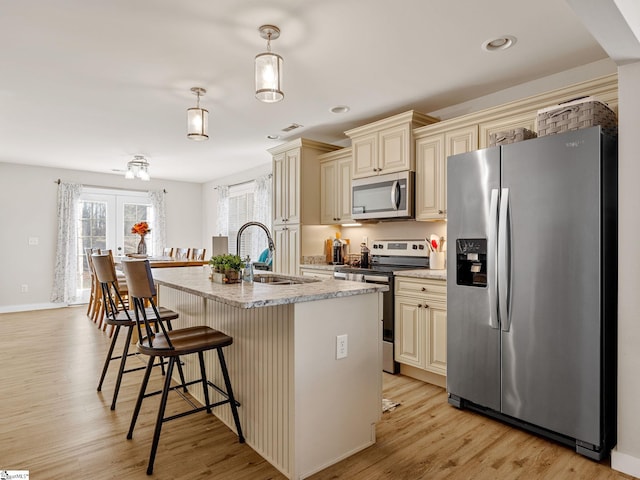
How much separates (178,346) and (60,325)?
437 cm

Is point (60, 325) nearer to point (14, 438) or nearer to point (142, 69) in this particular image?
point (14, 438)

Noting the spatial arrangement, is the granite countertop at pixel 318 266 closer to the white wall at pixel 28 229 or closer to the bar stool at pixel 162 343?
the bar stool at pixel 162 343

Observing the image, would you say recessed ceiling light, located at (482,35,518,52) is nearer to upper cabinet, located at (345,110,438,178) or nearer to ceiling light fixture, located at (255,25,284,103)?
upper cabinet, located at (345,110,438,178)

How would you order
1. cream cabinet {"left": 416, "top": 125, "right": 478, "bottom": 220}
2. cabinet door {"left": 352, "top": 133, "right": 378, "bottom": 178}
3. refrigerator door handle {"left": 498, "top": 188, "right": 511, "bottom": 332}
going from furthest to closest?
cabinet door {"left": 352, "top": 133, "right": 378, "bottom": 178}
cream cabinet {"left": 416, "top": 125, "right": 478, "bottom": 220}
refrigerator door handle {"left": 498, "top": 188, "right": 511, "bottom": 332}

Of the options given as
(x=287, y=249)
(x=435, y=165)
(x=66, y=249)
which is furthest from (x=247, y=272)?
(x=66, y=249)

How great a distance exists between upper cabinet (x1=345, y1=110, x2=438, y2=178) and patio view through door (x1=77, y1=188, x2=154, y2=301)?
17.5ft

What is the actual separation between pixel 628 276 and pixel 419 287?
1424 mm

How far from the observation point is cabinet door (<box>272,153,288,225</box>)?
15.4 ft

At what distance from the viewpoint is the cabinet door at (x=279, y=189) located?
4.70 m

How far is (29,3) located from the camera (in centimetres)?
204

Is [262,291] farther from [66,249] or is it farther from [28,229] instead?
[28,229]

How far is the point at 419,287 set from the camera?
3.12 metres

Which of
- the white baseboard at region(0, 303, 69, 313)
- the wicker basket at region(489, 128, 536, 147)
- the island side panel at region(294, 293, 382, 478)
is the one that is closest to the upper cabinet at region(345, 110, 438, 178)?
the wicker basket at region(489, 128, 536, 147)

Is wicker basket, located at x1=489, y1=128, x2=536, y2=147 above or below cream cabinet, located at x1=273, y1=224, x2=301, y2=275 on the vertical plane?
above
